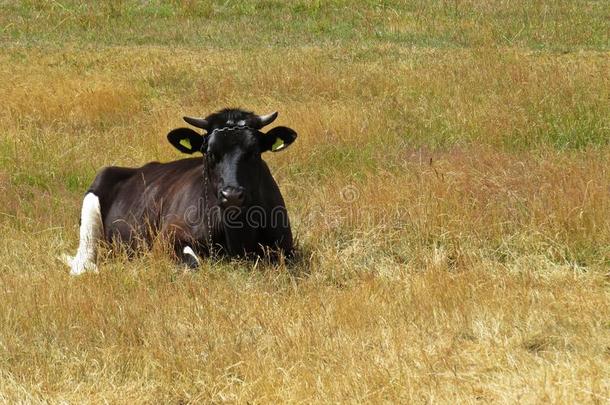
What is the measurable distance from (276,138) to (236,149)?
44 centimetres

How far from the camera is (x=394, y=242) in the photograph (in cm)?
774

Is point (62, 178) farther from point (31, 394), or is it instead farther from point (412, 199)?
point (31, 394)

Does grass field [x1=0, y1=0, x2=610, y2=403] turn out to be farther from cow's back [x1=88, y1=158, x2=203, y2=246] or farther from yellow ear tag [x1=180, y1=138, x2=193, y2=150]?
yellow ear tag [x1=180, y1=138, x2=193, y2=150]

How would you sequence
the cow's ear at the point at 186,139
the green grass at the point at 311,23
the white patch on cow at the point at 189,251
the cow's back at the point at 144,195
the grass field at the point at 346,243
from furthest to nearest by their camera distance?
the green grass at the point at 311,23
the cow's back at the point at 144,195
the cow's ear at the point at 186,139
the white patch on cow at the point at 189,251
the grass field at the point at 346,243

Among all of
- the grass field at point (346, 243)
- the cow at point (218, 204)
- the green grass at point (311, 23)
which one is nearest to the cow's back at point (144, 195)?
the cow at point (218, 204)

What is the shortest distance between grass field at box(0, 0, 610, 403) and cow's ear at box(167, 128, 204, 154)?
103cm

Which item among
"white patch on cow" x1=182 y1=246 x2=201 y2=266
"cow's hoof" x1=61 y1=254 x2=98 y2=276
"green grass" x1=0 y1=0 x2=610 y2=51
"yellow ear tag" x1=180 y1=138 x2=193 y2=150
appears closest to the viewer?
"cow's hoof" x1=61 y1=254 x2=98 y2=276

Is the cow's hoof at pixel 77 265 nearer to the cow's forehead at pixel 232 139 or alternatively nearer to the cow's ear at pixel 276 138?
the cow's forehead at pixel 232 139

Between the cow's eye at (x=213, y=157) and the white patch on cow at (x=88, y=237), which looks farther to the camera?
the white patch on cow at (x=88, y=237)

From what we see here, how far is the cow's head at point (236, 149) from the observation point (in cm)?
720

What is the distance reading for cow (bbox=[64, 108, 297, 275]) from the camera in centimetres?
740

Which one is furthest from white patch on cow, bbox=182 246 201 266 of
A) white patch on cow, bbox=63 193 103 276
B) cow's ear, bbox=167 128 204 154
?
cow's ear, bbox=167 128 204 154

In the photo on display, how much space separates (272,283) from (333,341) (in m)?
1.35

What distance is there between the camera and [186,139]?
8070 mm
